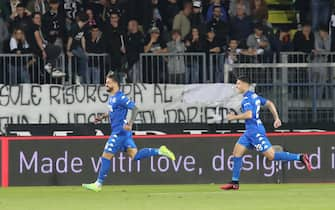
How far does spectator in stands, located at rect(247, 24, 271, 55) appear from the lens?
23.6 metres

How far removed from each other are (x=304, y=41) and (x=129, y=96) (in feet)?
13.7

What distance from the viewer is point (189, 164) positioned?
70.2 feet

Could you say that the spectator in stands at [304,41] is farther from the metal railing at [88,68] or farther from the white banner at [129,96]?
the metal railing at [88,68]

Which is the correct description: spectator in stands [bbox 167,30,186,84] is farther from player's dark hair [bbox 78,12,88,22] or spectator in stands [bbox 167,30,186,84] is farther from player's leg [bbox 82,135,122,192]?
player's leg [bbox 82,135,122,192]

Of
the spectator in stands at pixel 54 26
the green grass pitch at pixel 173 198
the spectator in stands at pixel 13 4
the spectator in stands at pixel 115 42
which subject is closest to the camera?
the green grass pitch at pixel 173 198

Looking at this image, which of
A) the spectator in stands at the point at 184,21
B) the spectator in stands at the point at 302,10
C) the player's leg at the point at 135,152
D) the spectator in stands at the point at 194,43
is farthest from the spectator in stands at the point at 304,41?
the player's leg at the point at 135,152

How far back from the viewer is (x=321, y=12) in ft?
83.1

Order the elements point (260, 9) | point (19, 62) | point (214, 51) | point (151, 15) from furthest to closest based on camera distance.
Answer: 1. point (260, 9)
2. point (151, 15)
3. point (214, 51)
4. point (19, 62)

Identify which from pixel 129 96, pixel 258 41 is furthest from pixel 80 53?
pixel 258 41

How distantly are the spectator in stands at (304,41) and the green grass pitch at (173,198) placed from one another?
4142 mm

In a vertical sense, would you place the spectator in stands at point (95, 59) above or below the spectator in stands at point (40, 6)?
below

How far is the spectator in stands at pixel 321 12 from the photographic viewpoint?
25.2 meters

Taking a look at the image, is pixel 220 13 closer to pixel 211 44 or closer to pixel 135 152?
pixel 211 44

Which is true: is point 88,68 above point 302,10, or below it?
below
